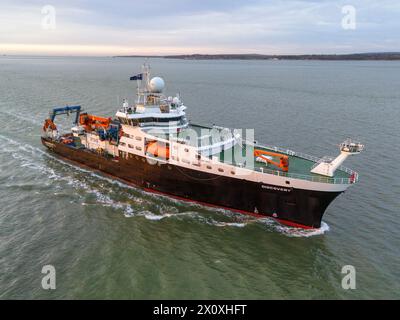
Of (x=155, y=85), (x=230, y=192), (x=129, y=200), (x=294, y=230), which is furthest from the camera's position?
(x=155, y=85)

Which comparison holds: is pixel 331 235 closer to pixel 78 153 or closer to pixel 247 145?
pixel 247 145

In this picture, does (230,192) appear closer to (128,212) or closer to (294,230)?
(294,230)

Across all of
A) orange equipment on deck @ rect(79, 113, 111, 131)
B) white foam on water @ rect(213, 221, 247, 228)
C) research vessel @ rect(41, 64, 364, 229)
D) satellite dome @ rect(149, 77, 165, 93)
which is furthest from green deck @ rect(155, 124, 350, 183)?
orange equipment on deck @ rect(79, 113, 111, 131)

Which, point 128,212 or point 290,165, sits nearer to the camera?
point 290,165

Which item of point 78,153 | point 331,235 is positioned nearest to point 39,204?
point 78,153

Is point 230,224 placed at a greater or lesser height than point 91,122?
lesser

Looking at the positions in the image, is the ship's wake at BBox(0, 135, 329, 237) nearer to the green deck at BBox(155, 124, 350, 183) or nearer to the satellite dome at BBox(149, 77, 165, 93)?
the green deck at BBox(155, 124, 350, 183)

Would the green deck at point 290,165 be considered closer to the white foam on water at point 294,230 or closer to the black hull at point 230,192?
the black hull at point 230,192

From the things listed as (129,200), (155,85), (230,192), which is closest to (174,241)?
(230,192)
